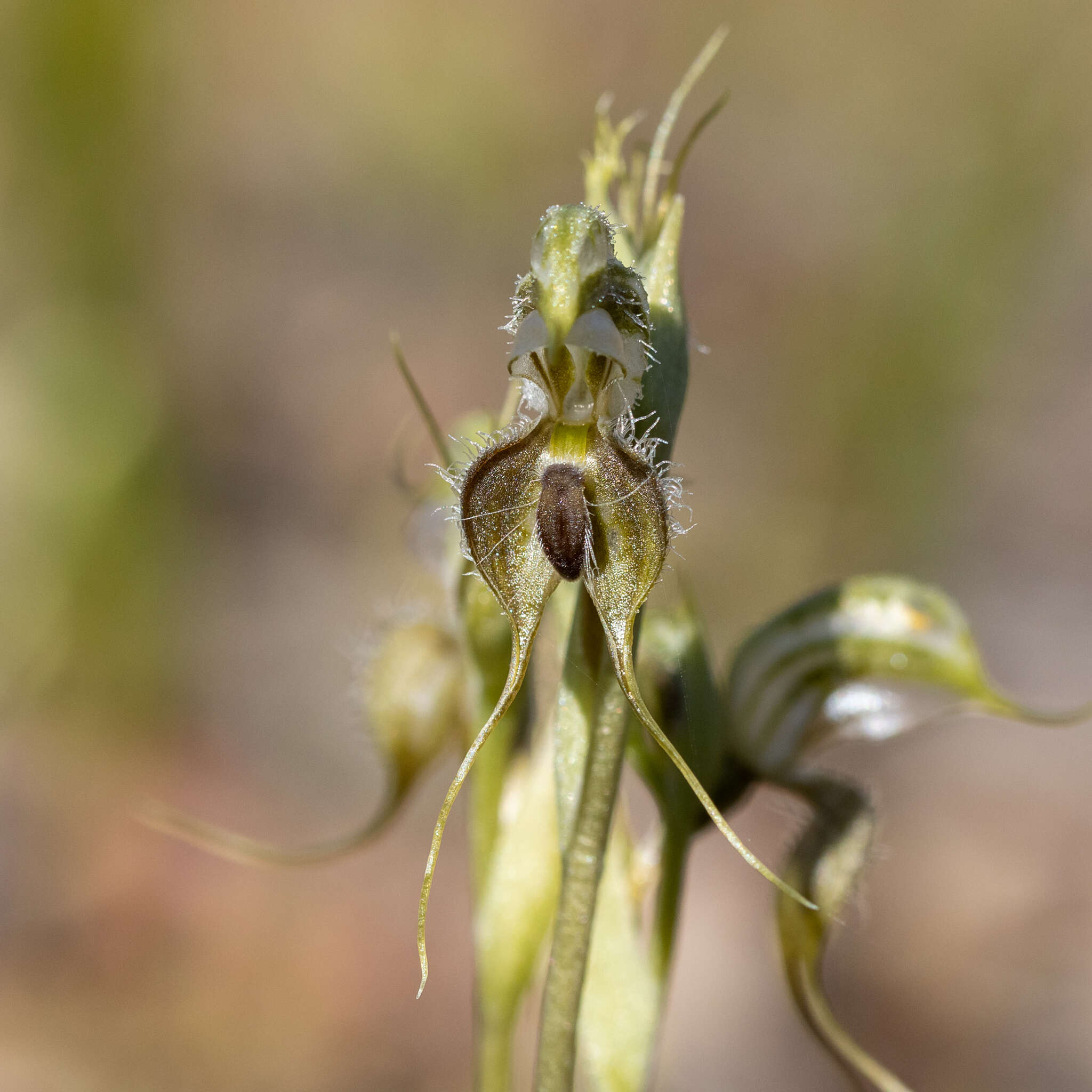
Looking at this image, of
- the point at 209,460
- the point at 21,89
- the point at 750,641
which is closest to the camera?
the point at 750,641

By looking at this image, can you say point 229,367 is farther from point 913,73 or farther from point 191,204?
point 913,73

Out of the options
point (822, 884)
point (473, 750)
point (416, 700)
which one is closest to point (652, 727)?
point (473, 750)

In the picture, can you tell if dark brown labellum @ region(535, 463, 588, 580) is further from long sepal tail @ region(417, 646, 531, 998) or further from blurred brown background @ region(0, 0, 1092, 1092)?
blurred brown background @ region(0, 0, 1092, 1092)

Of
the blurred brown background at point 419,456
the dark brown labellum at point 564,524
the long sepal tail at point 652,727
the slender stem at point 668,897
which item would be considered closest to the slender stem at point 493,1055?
the slender stem at point 668,897

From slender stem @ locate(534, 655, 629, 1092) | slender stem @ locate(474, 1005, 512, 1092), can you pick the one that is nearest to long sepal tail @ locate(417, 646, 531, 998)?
slender stem @ locate(534, 655, 629, 1092)

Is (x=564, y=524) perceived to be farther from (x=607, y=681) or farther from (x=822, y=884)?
(x=822, y=884)

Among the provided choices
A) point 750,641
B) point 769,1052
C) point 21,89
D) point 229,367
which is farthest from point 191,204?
point 750,641
